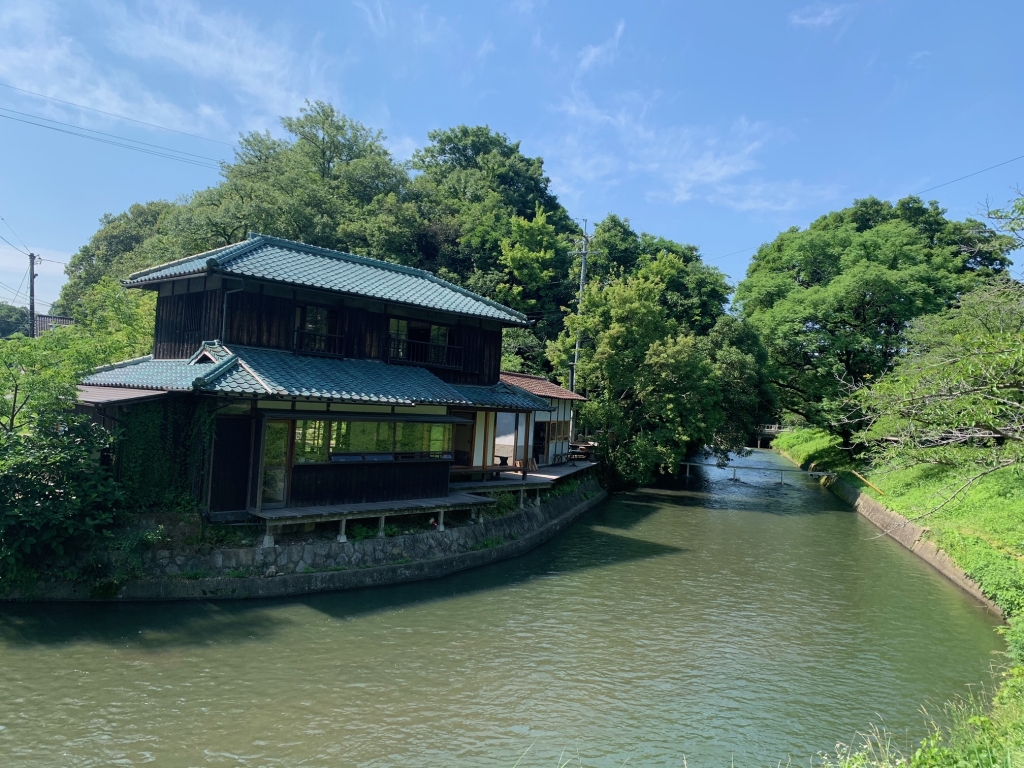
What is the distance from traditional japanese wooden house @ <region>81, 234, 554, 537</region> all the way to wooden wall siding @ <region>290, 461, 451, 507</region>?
3cm

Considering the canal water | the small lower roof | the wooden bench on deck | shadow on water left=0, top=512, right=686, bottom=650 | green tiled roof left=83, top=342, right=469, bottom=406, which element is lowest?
the canal water

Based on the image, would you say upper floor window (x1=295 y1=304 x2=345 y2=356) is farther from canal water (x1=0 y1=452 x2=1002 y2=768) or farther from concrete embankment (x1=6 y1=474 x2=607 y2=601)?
canal water (x1=0 y1=452 x2=1002 y2=768)

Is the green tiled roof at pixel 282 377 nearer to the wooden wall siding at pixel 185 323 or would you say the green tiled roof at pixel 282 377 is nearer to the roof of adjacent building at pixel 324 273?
the wooden wall siding at pixel 185 323

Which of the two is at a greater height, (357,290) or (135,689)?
(357,290)

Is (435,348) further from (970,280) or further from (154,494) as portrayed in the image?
(970,280)

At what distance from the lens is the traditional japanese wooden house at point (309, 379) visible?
1480cm

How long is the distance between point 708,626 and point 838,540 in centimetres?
1279

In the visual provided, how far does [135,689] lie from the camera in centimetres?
991

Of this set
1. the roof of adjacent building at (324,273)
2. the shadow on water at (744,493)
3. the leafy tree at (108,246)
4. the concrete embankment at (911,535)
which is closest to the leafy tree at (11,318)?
the leafy tree at (108,246)

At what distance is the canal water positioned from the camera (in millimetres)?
8953

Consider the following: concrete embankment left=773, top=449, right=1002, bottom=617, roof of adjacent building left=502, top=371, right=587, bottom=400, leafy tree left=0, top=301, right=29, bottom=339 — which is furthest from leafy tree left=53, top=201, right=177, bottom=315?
concrete embankment left=773, top=449, right=1002, bottom=617

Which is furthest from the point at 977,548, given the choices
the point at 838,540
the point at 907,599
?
the point at 838,540

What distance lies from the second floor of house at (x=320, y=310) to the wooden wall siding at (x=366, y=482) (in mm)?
3799

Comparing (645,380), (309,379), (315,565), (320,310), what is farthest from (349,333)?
(645,380)
